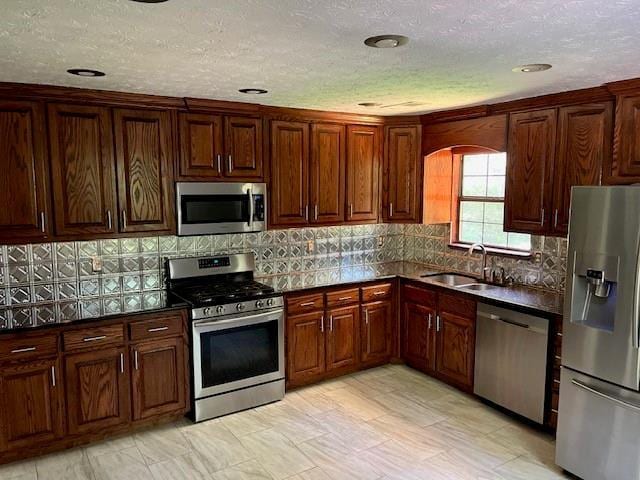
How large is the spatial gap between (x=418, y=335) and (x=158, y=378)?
2308mm

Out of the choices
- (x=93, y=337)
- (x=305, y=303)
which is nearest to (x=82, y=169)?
(x=93, y=337)

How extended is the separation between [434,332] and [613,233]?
1920 millimetres

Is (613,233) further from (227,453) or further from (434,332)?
(227,453)

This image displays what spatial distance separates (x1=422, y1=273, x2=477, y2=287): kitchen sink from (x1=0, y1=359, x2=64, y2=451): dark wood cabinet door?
10.3 feet

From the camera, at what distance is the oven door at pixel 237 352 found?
349 centimetres

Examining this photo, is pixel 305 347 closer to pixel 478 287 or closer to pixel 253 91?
pixel 478 287

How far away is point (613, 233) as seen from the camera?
2584 mm

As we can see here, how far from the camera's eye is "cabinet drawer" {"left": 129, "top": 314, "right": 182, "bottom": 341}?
3262mm

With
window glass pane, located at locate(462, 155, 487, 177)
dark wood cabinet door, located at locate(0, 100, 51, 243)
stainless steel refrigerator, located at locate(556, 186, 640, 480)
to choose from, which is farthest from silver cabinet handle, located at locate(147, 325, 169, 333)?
window glass pane, located at locate(462, 155, 487, 177)

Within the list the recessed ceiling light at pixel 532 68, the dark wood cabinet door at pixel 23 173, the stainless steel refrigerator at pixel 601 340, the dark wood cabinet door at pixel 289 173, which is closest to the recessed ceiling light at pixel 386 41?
the recessed ceiling light at pixel 532 68

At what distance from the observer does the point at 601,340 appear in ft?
8.73

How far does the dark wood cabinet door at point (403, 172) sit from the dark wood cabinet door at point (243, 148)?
1367 mm

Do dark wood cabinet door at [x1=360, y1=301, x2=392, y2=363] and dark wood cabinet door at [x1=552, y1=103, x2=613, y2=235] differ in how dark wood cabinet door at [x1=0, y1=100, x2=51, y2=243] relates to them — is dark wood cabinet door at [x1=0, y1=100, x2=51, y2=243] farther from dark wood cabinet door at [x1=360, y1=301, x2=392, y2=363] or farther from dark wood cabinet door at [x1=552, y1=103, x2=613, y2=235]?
dark wood cabinet door at [x1=552, y1=103, x2=613, y2=235]

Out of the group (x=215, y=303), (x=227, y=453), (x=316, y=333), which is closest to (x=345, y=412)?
(x=316, y=333)
